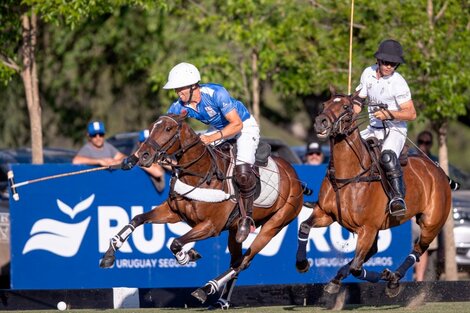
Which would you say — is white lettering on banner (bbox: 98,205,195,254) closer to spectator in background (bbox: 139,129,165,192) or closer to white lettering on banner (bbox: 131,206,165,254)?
white lettering on banner (bbox: 131,206,165,254)

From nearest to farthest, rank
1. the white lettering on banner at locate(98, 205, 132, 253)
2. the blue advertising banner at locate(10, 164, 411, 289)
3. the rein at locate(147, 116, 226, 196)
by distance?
the rein at locate(147, 116, 226, 196), the blue advertising banner at locate(10, 164, 411, 289), the white lettering on banner at locate(98, 205, 132, 253)

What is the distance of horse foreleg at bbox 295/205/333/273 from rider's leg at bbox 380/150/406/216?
646 millimetres

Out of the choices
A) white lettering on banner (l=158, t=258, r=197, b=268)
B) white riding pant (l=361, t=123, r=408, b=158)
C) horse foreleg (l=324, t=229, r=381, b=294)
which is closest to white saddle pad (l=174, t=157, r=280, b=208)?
white riding pant (l=361, t=123, r=408, b=158)

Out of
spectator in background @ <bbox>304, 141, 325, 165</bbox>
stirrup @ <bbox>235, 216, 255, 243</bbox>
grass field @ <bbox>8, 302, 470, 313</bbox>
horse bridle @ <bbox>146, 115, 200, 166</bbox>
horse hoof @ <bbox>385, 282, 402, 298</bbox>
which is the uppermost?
horse bridle @ <bbox>146, 115, 200, 166</bbox>

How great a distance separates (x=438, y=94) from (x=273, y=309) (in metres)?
4.68

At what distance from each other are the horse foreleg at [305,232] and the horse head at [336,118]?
0.87 m

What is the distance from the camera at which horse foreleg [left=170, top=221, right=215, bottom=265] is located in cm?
1166

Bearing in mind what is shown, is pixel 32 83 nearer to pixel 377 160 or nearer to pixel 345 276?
pixel 377 160

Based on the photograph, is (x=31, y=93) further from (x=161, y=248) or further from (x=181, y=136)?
(x=181, y=136)

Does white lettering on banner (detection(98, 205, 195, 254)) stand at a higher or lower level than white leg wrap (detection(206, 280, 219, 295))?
higher

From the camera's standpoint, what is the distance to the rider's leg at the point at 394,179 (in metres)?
12.1

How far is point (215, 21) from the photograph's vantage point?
60.1 feet

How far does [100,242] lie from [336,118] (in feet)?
12.8

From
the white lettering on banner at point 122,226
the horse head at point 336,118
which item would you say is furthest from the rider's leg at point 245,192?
the white lettering on banner at point 122,226
